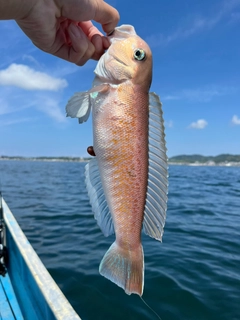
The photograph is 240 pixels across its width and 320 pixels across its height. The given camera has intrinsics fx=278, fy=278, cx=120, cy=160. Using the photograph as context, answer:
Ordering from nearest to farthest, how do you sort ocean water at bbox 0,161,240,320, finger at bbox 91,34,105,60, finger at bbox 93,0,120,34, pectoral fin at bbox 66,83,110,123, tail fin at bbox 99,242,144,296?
tail fin at bbox 99,242,144,296
pectoral fin at bbox 66,83,110,123
finger at bbox 93,0,120,34
finger at bbox 91,34,105,60
ocean water at bbox 0,161,240,320

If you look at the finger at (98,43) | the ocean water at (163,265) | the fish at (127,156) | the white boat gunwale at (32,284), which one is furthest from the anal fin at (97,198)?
the ocean water at (163,265)

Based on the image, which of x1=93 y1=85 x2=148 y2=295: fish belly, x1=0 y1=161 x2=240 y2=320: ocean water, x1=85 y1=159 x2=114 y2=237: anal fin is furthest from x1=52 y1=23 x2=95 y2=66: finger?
x1=0 y1=161 x2=240 y2=320: ocean water

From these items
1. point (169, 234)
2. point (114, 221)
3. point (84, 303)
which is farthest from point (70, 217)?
point (114, 221)

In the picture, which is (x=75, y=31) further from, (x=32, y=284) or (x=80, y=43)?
(x=32, y=284)

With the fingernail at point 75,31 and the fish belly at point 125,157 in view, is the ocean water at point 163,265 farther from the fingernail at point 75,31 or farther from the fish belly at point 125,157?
the fingernail at point 75,31

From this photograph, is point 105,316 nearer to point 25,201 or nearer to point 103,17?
point 103,17

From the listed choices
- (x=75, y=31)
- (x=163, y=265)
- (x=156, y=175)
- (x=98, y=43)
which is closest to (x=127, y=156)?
(x=156, y=175)

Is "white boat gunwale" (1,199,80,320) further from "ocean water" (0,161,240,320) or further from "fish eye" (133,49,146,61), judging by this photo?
"fish eye" (133,49,146,61)
